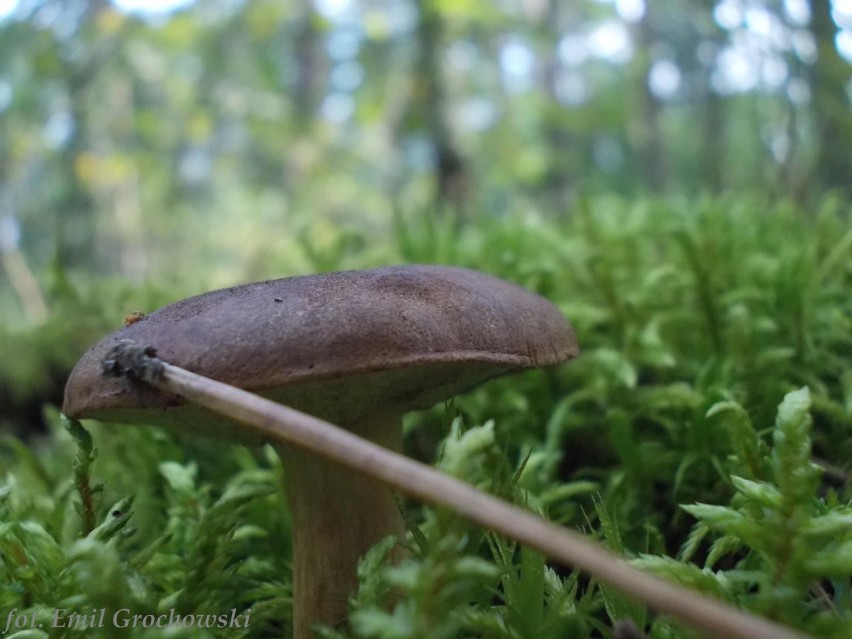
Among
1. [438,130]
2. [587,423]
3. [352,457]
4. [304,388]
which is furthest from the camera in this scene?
[438,130]

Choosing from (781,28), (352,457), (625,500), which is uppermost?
(781,28)

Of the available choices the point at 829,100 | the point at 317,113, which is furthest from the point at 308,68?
the point at 829,100

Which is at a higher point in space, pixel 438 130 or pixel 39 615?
pixel 438 130

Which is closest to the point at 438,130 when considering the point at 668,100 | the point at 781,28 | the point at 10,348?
the point at 781,28

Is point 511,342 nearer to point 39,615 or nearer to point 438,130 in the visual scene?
point 39,615

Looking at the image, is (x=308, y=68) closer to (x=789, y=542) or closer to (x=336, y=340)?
(x=336, y=340)

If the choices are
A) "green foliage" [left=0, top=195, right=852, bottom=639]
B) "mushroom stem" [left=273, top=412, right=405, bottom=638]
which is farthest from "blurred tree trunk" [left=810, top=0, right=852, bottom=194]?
"mushroom stem" [left=273, top=412, right=405, bottom=638]

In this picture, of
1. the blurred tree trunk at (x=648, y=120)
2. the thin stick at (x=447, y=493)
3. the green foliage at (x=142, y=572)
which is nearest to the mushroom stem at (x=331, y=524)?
the green foliage at (x=142, y=572)

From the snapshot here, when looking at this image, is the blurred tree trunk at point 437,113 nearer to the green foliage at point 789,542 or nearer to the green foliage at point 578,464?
the green foliage at point 578,464
